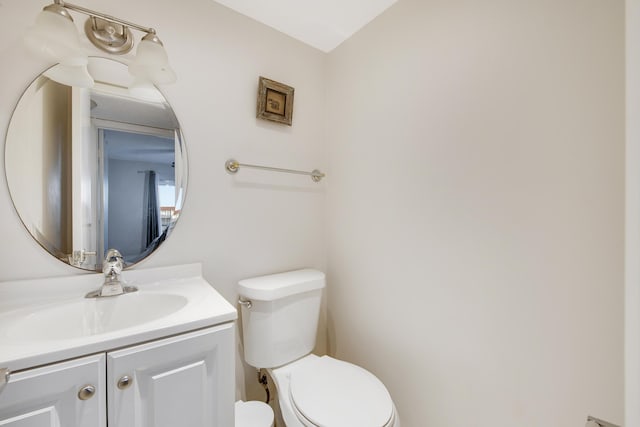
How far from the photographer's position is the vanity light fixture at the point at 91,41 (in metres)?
0.84

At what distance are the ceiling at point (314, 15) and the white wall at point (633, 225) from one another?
1.16 metres

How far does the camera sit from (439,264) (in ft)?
3.67

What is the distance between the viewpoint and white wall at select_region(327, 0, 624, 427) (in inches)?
29.9

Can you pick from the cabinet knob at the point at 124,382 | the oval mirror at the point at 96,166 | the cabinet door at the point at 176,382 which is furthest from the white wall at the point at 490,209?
the cabinet knob at the point at 124,382

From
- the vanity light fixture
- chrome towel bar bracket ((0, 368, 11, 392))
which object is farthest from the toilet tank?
the vanity light fixture

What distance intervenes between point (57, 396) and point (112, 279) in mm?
437

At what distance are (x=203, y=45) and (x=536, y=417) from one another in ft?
6.27

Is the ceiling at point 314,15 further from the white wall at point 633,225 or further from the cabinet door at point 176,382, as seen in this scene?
the cabinet door at point 176,382

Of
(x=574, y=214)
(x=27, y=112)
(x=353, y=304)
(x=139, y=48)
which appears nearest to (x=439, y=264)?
(x=574, y=214)

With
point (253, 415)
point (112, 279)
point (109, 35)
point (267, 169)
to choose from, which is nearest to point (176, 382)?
point (112, 279)

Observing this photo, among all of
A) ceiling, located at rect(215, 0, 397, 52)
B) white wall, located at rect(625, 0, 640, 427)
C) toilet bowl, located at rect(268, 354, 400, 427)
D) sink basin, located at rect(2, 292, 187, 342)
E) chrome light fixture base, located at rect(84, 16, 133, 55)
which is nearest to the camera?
white wall, located at rect(625, 0, 640, 427)

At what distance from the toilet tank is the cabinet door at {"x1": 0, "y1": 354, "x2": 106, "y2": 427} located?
612 mm

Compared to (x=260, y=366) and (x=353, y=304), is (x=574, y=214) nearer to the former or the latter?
(x=353, y=304)

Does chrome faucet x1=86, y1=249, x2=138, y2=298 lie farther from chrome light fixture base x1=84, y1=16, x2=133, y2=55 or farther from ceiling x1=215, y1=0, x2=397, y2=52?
ceiling x1=215, y1=0, x2=397, y2=52
